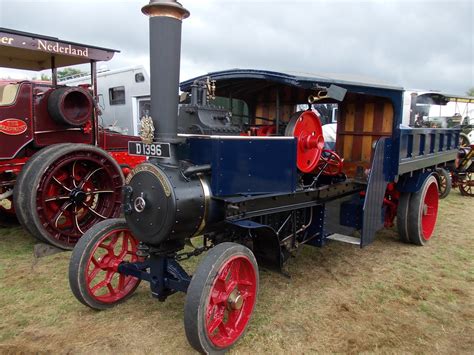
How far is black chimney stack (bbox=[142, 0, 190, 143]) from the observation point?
95.7 inches

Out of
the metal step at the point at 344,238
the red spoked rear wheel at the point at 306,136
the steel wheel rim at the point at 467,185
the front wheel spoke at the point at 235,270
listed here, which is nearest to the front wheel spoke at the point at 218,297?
the front wheel spoke at the point at 235,270

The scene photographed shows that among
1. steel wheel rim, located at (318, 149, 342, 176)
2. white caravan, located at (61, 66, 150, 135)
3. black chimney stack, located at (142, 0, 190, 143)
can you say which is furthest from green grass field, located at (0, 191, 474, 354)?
white caravan, located at (61, 66, 150, 135)

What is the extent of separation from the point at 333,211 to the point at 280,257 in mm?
1013

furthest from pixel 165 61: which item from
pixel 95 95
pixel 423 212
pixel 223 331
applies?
pixel 423 212

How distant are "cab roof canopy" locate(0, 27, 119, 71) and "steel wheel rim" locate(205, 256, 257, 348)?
3.23m

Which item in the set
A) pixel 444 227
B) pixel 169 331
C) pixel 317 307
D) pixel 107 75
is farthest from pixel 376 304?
pixel 107 75

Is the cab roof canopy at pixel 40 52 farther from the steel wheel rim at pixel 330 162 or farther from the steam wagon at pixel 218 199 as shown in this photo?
the steel wheel rim at pixel 330 162

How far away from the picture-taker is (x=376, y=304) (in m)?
3.25

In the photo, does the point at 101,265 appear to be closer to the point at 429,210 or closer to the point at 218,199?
the point at 218,199

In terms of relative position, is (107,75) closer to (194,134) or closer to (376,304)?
(194,134)

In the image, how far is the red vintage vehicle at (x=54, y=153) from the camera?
405 centimetres

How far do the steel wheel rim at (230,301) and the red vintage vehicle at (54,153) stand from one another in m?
2.36

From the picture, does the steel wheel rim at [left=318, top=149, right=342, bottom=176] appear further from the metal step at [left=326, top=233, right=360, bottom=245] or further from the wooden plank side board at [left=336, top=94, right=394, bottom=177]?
the metal step at [left=326, top=233, right=360, bottom=245]

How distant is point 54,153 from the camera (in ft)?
13.6
